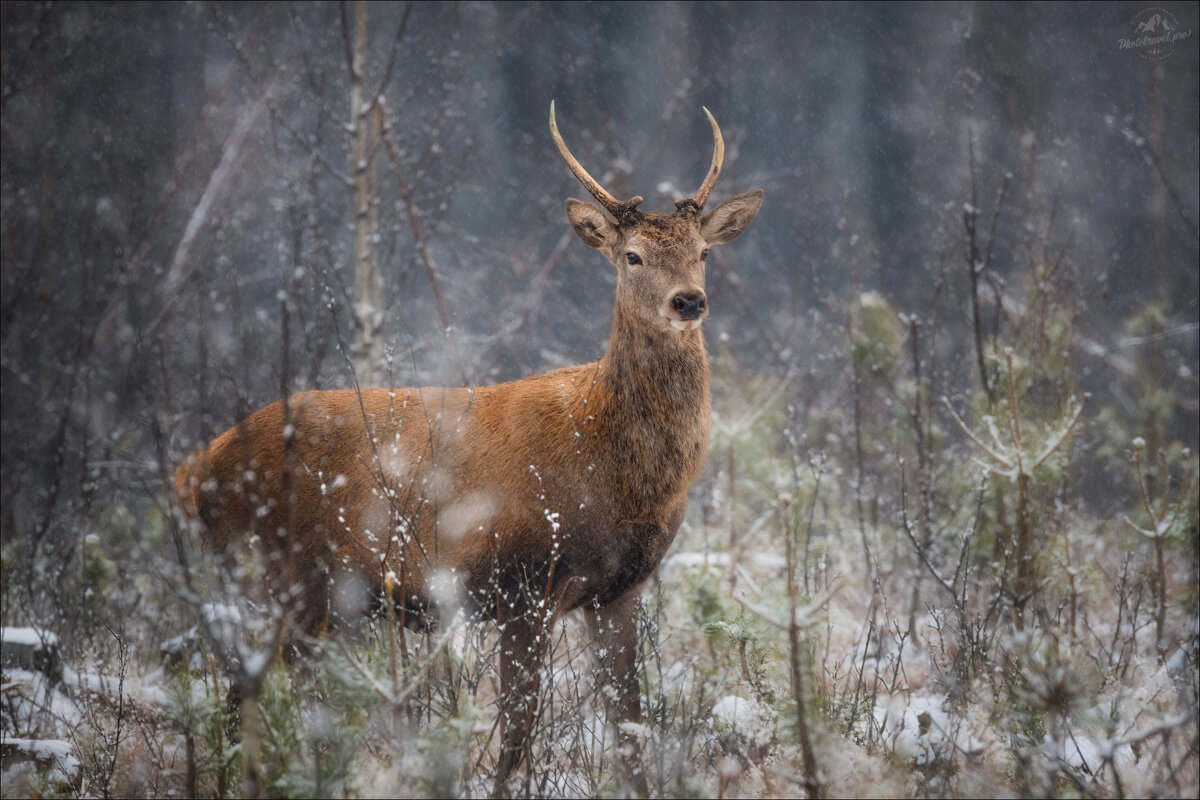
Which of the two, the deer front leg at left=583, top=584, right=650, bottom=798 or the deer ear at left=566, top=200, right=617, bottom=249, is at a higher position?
the deer ear at left=566, top=200, right=617, bottom=249

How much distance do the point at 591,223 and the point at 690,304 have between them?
872 millimetres

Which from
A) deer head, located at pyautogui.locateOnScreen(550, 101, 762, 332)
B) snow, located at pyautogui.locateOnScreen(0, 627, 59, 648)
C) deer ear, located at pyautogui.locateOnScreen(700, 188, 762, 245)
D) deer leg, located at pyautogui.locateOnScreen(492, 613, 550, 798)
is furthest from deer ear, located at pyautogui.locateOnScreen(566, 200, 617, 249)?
snow, located at pyautogui.locateOnScreen(0, 627, 59, 648)

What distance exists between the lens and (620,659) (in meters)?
3.70

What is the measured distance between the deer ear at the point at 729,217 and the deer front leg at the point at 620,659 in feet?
5.97

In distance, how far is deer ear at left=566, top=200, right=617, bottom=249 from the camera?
13.5 ft

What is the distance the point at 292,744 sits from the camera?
247 cm

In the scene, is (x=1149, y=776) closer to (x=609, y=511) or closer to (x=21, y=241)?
(x=609, y=511)

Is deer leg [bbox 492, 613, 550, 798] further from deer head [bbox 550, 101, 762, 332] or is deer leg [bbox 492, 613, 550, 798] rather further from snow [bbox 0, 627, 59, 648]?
snow [bbox 0, 627, 59, 648]

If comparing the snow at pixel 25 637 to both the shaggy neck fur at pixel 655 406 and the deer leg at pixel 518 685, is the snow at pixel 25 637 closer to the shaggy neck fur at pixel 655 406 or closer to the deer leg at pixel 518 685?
the deer leg at pixel 518 685

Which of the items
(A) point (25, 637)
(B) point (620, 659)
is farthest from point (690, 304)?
(A) point (25, 637)

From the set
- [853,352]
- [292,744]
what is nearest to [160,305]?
[853,352]

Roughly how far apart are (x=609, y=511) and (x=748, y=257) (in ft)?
39.6

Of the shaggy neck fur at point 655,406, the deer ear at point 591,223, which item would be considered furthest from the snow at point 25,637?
the deer ear at point 591,223

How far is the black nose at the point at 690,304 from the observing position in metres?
3.58
